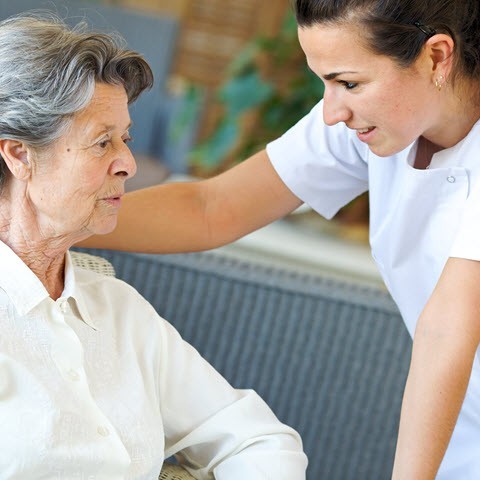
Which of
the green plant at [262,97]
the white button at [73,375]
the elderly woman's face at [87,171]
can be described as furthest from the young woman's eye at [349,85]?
the green plant at [262,97]

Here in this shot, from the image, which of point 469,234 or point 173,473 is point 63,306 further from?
point 469,234

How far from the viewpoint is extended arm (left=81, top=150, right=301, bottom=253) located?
193cm

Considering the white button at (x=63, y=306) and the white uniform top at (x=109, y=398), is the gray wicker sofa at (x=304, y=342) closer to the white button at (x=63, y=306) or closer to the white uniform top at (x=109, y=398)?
the white uniform top at (x=109, y=398)

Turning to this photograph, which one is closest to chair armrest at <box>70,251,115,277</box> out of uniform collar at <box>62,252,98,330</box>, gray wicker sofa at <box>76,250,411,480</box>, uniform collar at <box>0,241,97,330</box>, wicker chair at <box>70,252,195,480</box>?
wicker chair at <box>70,252,195,480</box>

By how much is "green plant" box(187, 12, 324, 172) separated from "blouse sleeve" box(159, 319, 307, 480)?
297 cm

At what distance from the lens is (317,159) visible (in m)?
1.94

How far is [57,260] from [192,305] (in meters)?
0.82

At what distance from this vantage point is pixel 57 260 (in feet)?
5.53

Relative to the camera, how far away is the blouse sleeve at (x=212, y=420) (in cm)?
Answer: 177

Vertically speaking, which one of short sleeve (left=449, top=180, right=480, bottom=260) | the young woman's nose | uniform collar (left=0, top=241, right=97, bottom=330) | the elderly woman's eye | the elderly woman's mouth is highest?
the young woman's nose

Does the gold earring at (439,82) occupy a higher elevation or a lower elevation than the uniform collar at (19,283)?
higher

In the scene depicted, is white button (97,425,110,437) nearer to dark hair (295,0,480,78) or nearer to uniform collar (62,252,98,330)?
uniform collar (62,252,98,330)

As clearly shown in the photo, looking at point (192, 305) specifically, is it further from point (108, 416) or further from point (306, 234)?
point (306, 234)

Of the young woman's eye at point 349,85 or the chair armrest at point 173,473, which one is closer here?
the young woman's eye at point 349,85
